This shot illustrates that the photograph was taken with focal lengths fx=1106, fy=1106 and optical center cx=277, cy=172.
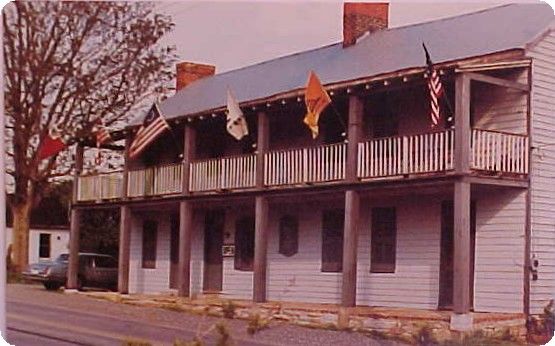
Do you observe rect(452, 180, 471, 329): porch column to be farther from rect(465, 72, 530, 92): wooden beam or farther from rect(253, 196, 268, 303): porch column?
rect(253, 196, 268, 303): porch column

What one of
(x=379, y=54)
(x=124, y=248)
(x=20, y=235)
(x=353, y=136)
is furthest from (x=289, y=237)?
(x=20, y=235)

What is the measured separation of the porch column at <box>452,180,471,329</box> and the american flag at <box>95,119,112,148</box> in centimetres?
185

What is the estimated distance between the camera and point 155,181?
5691 mm

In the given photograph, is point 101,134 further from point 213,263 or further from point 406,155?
point 406,155

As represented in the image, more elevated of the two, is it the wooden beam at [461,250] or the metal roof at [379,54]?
the metal roof at [379,54]

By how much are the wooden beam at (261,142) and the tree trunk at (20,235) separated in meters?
1.19

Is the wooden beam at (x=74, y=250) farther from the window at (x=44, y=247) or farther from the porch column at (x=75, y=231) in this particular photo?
the window at (x=44, y=247)

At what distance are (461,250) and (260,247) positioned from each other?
103 cm

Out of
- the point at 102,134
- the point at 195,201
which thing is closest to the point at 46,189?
the point at 102,134

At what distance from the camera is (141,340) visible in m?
5.57

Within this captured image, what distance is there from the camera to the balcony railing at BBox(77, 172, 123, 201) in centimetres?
575

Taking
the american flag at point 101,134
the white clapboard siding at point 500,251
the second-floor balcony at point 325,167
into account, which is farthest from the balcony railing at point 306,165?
the american flag at point 101,134

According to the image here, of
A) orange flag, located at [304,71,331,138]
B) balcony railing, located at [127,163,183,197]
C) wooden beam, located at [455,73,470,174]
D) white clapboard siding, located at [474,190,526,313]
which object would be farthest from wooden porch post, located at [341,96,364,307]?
balcony railing, located at [127,163,183,197]

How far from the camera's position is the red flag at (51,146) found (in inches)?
226
